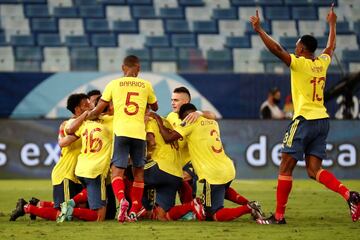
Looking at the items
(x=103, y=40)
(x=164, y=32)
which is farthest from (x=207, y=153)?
(x=164, y=32)

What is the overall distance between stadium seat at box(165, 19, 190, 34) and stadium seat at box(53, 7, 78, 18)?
2223mm

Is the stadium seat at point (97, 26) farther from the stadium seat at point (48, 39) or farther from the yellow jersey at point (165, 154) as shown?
the yellow jersey at point (165, 154)

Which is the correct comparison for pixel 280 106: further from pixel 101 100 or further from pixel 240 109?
pixel 101 100

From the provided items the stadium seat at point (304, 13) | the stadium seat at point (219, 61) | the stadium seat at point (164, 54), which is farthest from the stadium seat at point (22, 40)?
the stadium seat at point (304, 13)

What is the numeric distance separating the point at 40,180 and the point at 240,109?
4.56 m

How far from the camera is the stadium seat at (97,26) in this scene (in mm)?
24641

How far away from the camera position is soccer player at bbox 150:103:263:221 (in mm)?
11773

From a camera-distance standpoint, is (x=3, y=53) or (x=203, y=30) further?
(x=203, y=30)

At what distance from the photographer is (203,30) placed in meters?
25.1

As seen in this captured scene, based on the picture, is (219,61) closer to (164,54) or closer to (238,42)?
(164,54)

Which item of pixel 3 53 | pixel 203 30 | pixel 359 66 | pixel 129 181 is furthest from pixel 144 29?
pixel 129 181

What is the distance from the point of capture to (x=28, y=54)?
23.0 meters

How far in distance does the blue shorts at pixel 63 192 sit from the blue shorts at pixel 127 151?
804 millimetres

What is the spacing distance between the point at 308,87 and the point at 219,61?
1180cm
